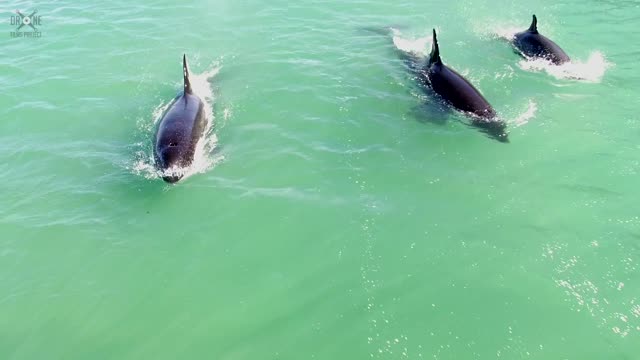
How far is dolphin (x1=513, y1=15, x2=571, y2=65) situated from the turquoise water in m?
0.61

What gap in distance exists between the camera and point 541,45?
16.2 meters

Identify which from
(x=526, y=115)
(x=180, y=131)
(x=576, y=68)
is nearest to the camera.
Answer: (x=180, y=131)

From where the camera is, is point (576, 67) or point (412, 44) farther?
point (412, 44)

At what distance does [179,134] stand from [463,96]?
303 inches

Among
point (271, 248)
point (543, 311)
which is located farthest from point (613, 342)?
point (271, 248)

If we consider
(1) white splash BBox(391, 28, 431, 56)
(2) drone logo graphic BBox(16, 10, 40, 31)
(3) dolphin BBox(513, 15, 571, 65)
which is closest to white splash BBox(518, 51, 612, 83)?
(3) dolphin BBox(513, 15, 571, 65)

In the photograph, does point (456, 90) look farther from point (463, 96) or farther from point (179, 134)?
point (179, 134)

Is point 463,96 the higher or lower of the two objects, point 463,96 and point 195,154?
the higher

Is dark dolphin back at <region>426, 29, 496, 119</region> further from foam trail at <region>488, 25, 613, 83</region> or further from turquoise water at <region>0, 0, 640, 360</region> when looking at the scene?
foam trail at <region>488, 25, 613, 83</region>

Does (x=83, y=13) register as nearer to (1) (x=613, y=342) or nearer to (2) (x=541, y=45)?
(2) (x=541, y=45)

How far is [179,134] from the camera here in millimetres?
12234

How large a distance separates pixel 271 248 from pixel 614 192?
292 inches

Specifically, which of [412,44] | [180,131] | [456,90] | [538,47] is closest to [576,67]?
[538,47]

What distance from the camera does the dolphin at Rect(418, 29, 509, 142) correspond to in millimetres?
12820
